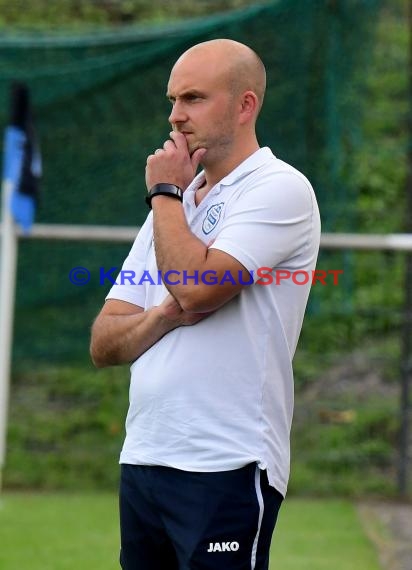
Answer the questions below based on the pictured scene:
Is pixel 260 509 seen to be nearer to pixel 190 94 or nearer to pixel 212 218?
pixel 212 218

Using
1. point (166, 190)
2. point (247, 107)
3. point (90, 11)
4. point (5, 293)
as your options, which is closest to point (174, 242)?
point (166, 190)

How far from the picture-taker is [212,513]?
2.60 m

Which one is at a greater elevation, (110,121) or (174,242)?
(110,121)

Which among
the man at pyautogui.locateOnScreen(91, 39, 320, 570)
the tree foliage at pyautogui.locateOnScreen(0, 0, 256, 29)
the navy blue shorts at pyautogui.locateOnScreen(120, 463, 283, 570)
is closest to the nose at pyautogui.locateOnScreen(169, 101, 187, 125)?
the man at pyautogui.locateOnScreen(91, 39, 320, 570)

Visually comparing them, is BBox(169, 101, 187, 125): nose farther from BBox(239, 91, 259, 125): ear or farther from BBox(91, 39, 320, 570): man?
BBox(239, 91, 259, 125): ear

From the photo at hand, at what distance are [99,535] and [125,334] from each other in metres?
2.70

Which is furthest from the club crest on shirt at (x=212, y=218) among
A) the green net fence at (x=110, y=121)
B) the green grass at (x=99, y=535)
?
the green net fence at (x=110, y=121)

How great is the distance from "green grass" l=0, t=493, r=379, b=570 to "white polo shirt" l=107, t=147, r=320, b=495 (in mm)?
2271

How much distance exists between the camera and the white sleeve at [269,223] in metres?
2.58

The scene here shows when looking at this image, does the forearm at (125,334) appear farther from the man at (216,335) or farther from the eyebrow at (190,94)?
the eyebrow at (190,94)

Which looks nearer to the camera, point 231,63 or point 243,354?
point 243,354

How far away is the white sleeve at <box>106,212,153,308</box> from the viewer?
9.52ft

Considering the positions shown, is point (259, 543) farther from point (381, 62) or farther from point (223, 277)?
point (381, 62)

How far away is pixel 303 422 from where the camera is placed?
20.2 ft
